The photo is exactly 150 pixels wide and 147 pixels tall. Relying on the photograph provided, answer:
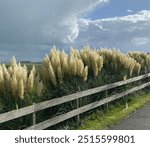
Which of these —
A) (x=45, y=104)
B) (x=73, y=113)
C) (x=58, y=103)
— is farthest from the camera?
(x=73, y=113)

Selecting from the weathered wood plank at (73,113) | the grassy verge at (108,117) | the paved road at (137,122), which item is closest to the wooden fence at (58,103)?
the weathered wood plank at (73,113)

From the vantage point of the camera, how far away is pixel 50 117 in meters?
12.6

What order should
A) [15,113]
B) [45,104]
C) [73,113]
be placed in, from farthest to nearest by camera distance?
[73,113] < [45,104] < [15,113]

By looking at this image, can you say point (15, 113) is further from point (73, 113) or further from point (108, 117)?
point (108, 117)

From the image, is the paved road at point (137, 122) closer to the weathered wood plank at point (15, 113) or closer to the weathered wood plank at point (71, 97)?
the weathered wood plank at point (71, 97)

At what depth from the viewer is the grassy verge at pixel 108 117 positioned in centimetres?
1328

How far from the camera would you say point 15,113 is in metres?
10.2

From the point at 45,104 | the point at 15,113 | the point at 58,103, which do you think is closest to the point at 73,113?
the point at 58,103

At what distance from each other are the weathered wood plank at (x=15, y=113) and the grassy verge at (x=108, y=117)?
2.53 meters

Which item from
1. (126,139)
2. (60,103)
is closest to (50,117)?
(60,103)

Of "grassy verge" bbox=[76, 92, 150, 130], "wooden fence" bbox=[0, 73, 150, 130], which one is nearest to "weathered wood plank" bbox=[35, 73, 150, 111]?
"wooden fence" bbox=[0, 73, 150, 130]

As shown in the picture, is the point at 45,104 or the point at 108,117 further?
the point at 108,117

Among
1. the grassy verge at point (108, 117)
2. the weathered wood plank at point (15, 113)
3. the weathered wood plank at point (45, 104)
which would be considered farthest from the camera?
the grassy verge at point (108, 117)

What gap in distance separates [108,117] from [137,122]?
123 centimetres
